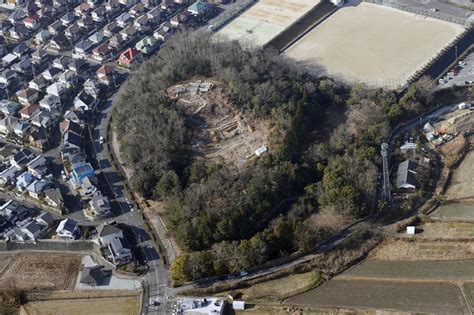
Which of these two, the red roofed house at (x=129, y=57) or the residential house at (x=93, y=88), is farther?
the red roofed house at (x=129, y=57)

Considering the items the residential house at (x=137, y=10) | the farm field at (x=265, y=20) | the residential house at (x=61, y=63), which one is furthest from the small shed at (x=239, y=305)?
the residential house at (x=137, y=10)

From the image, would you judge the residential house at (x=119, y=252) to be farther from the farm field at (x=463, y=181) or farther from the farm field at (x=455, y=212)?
the farm field at (x=463, y=181)

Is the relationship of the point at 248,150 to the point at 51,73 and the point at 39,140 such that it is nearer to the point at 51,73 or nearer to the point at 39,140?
the point at 39,140

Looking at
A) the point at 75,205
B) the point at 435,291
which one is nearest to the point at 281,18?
the point at 75,205

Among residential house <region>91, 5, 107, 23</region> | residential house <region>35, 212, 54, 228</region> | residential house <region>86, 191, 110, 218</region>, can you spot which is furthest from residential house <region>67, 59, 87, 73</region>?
residential house <region>35, 212, 54, 228</region>

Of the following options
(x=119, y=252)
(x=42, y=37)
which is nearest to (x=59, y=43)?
(x=42, y=37)

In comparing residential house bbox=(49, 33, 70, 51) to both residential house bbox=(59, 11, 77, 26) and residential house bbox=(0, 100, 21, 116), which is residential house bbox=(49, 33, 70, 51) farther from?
residential house bbox=(0, 100, 21, 116)
